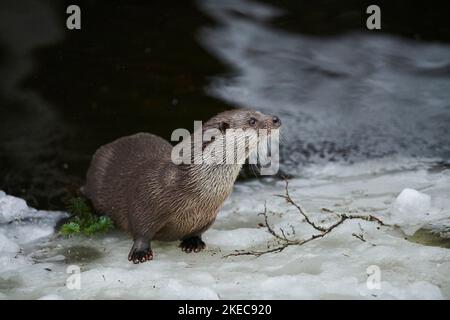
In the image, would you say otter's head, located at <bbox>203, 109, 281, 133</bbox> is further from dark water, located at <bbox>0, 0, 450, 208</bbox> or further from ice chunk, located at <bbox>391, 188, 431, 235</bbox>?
dark water, located at <bbox>0, 0, 450, 208</bbox>

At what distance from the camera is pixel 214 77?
6.04 meters

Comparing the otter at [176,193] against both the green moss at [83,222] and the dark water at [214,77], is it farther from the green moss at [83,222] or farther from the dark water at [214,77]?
the dark water at [214,77]

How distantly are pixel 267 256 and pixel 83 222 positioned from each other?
3.95 ft

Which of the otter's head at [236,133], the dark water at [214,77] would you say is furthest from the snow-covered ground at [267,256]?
the dark water at [214,77]

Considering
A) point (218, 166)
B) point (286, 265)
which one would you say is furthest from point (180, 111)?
point (286, 265)

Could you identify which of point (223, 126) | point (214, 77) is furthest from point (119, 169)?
point (214, 77)

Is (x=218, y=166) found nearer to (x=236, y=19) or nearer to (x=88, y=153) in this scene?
(x=88, y=153)

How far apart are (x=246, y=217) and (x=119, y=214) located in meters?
0.77

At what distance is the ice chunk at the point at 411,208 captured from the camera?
382 centimetres

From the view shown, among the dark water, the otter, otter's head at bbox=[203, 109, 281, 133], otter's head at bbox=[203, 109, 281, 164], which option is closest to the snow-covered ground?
the otter

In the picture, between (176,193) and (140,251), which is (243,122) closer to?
(176,193)

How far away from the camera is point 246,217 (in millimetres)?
4219

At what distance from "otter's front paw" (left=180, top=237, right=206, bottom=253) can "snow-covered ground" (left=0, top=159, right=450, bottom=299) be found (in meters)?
0.06

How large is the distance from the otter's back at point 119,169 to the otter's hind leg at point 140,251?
0.35 metres
